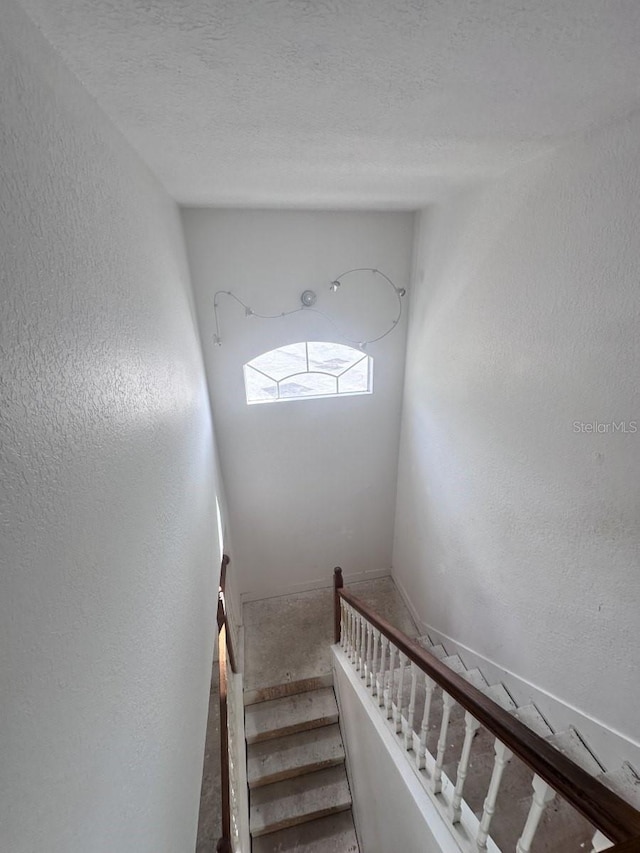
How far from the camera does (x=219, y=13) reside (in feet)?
2.55

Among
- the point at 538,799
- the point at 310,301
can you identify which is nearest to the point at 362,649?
the point at 538,799

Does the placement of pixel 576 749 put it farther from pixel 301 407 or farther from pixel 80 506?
pixel 301 407

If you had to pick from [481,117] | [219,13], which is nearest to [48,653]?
[219,13]

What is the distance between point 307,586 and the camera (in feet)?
13.4

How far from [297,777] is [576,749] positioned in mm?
2061

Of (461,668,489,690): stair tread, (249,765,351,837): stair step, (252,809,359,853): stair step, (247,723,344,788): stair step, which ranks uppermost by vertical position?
(461,668,489,690): stair tread

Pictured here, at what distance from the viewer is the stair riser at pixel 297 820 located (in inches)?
100

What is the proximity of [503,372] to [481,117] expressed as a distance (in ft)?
3.77

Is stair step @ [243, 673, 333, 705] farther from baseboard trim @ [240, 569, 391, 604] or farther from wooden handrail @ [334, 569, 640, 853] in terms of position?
wooden handrail @ [334, 569, 640, 853]

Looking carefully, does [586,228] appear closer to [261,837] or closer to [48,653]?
[48,653]

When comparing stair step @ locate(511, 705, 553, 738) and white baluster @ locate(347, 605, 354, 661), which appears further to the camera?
white baluster @ locate(347, 605, 354, 661)

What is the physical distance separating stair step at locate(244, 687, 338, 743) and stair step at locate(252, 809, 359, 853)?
20.5 inches

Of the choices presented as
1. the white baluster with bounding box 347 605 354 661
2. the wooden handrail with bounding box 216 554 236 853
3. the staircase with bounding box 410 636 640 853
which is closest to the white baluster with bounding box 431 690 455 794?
the staircase with bounding box 410 636 640 853

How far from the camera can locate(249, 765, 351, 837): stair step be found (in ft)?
8.49
